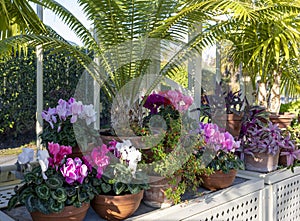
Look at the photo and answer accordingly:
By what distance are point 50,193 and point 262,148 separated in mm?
1223

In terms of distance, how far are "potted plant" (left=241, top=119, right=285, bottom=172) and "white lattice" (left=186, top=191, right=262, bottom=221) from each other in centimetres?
27

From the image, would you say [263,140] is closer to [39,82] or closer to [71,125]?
[71,125]

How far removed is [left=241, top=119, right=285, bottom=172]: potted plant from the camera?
1796mm

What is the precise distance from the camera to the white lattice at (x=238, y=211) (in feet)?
4.24

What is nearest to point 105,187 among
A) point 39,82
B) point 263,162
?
point 263,162

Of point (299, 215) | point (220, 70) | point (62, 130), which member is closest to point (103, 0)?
point (62, 130)

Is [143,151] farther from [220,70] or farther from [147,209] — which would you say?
[220,70]

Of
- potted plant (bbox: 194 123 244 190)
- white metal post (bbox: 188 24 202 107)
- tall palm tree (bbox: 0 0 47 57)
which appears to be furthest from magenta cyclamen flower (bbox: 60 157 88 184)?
white metal post (bbox: 188 24 202 107)

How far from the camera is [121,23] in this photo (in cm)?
155

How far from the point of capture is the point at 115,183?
1119mm

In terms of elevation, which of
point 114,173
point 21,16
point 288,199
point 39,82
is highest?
point 21,16

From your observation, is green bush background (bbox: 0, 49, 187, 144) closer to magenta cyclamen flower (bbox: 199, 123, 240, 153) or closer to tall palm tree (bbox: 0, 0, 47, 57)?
tall palm tree (bbox: 0, 0, 47, 57)

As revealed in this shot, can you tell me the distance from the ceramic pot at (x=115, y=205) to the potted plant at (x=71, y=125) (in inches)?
9.1

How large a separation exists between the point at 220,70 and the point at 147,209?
228 centimetres
